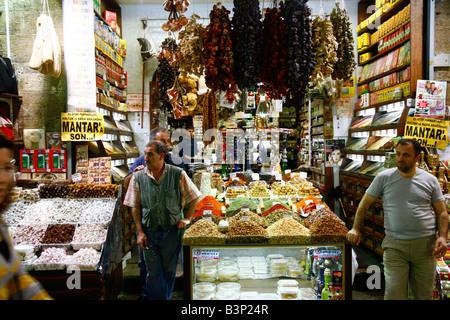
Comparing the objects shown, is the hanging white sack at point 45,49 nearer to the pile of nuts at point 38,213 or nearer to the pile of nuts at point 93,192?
the pile of nuts at point 93,192

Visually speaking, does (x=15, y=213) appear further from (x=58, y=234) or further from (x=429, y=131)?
(x=429, y=131)

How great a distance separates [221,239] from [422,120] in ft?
9.11

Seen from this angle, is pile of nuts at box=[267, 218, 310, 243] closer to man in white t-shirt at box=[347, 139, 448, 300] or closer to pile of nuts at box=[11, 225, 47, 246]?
man in white t-shirt at box=[347, 139, 448, 300]

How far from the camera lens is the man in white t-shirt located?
2.50 metres

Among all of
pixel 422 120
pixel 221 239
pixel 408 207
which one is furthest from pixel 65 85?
pixel 422 120

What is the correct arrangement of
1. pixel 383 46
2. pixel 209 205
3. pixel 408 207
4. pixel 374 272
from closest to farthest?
1. pixel 408 207
2. pixel 209 205
3. pixel 374 272
4. pixel 383 46

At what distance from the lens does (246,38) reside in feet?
9.00

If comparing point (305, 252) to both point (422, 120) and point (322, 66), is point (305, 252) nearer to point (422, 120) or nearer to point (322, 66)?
point (322, 66)

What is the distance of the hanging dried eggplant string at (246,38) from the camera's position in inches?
107

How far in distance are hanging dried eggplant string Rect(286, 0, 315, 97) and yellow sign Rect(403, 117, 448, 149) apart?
1631 mm

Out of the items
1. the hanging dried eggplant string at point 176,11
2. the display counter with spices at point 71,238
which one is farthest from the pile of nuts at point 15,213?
the hanging dried eggplant string at point 176,11

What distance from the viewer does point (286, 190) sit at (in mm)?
4125

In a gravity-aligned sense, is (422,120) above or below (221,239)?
above
